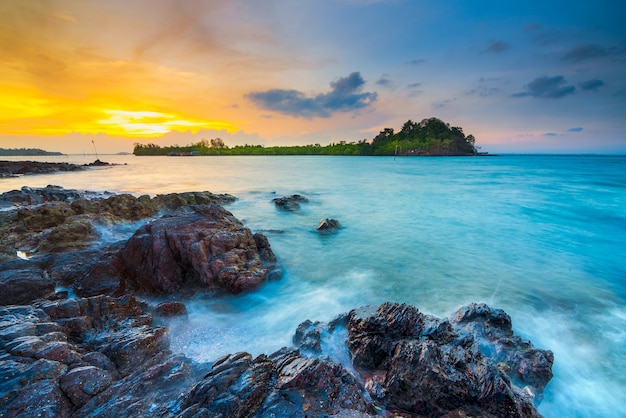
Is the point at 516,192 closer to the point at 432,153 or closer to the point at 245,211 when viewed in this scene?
the point at 245,211

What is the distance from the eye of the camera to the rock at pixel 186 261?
6.83 meters

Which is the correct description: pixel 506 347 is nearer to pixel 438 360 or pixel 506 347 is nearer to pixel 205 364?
pixel 438 360

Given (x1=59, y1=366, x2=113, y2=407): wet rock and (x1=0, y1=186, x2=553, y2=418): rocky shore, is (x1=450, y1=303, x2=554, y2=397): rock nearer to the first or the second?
(x1=0, y1=186, x2=553, y2=418): rocky shore

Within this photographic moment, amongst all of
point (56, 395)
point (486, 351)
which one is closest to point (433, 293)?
point (486, 351)

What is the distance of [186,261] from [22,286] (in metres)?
3.06

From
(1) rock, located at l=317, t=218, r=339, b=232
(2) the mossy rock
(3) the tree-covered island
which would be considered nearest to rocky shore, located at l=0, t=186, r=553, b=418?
(2) the mossy rock

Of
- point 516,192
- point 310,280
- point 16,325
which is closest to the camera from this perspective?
point 16,325

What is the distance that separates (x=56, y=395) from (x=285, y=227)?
10.3 m

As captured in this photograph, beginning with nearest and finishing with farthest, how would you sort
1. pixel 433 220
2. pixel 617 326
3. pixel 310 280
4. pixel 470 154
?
1. pixel 617 326
2. pixel 310 280
3. pixel 433 220
4. pixel 470 154

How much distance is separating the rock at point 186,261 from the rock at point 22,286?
4.84 ft

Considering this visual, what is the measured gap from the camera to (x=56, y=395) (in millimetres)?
3043

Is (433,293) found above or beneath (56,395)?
beneath

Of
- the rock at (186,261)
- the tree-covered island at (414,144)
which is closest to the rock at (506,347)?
the rock at (186,261)

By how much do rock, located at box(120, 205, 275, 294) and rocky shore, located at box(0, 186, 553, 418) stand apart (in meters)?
0.03
